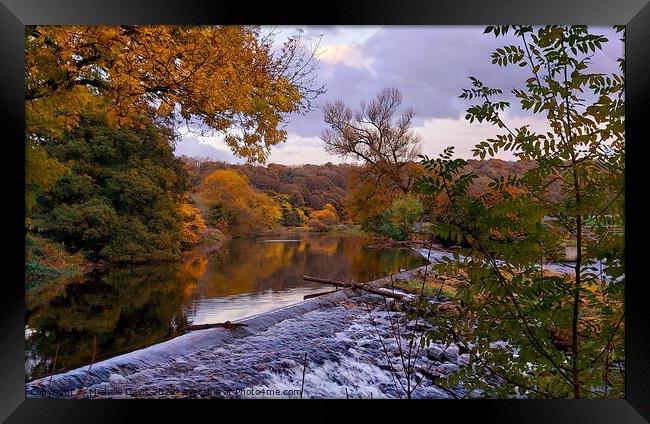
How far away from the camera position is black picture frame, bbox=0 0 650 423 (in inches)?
104

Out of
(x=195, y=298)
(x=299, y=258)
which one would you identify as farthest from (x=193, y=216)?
(x=299, y=258)

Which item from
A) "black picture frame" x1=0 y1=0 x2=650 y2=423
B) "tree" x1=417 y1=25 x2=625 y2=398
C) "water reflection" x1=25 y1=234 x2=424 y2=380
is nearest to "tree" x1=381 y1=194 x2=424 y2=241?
"water reflection" x1=25 y1=234 x2=424 y2=380

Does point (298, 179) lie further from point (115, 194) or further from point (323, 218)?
point (115, 194)

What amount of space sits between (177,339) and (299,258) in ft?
3.21

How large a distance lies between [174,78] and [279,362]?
2.06 metres

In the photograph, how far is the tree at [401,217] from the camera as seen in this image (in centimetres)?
338

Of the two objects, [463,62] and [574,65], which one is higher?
[463,62]

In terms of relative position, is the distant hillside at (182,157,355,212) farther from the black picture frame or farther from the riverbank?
the black picture frame

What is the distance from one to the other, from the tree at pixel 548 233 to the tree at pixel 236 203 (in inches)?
61.0

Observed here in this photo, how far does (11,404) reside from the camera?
2.86 metres

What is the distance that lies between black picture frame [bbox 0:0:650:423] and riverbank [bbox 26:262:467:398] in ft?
0.51

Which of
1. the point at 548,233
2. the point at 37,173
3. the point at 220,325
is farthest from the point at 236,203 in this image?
the point at 548,233

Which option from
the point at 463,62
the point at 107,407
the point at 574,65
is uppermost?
the point at 463,62
